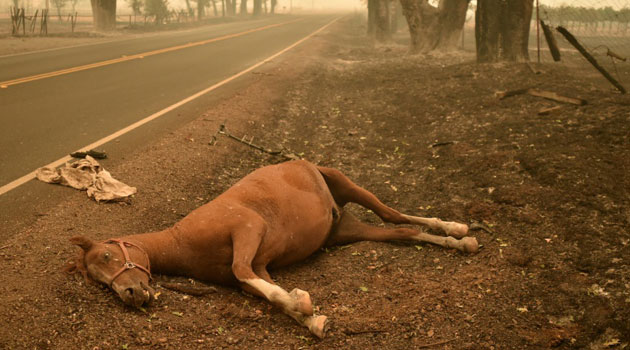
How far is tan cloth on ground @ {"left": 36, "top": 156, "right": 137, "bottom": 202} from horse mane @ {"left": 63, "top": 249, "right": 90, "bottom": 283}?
6.37 ft

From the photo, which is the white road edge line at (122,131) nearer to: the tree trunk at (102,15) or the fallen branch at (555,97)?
the fallen branch at (555,97)

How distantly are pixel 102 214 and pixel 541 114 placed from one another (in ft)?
24.8

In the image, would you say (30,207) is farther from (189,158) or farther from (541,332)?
(541,332)

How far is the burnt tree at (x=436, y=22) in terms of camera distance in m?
21.1

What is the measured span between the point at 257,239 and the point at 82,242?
1.38 meters

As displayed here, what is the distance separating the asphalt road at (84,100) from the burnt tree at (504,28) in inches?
265

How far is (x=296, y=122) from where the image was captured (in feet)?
40.3

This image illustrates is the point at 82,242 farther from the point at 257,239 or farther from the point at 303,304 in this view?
the point at 303,304

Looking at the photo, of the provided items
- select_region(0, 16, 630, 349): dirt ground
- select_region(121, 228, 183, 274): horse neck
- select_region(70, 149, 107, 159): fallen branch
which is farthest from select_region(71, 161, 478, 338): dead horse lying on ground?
select_region(70, 149, 107, 159): fallen branch

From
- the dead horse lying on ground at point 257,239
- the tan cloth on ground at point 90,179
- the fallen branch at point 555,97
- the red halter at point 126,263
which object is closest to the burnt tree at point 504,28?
the fallen branch at point 555,97

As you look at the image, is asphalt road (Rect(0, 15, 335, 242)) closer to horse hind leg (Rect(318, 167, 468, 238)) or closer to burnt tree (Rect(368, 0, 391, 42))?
horse hind leg (Rect(318, 167, 468, 238))

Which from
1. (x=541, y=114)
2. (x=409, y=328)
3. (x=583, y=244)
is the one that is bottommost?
(x=409, y=328)

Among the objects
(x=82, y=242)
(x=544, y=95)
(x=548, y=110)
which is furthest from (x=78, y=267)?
(x=544, y=95)

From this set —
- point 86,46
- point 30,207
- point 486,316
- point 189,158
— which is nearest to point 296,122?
point 189,158
